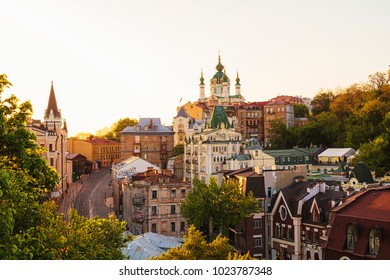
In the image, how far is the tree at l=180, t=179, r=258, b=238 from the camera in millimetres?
17406

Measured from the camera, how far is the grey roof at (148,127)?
118 feet

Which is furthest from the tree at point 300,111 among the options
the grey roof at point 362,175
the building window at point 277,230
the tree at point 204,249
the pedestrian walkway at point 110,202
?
the tree at point 204,249

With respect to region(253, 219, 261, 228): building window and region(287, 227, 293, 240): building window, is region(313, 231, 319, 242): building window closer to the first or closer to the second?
region(287, 227, 293, 240): building window

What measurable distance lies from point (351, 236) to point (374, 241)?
66 cm

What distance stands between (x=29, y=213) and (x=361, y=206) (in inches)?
280

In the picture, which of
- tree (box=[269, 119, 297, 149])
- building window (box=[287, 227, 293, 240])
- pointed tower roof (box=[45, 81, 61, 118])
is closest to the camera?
building window (box=[287, 227, 293, 240])

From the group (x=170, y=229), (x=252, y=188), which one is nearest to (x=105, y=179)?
(x=170, y=229)

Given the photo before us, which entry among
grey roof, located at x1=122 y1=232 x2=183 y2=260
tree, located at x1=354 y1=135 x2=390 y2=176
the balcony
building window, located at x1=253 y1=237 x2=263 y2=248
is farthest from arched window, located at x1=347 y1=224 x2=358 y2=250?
tree, located at x1=354 y1=135 x2=390 y2=176

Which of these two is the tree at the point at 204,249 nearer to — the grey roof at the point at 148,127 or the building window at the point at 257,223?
the building window at the point at 257,223

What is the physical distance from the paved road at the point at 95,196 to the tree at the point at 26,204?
36.8 feet

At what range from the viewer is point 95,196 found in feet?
89.7

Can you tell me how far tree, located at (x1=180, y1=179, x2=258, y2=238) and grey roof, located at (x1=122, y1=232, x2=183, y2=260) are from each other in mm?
1211

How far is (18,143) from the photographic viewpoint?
705 cm

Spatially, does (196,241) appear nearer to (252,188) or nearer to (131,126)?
(252,188)
